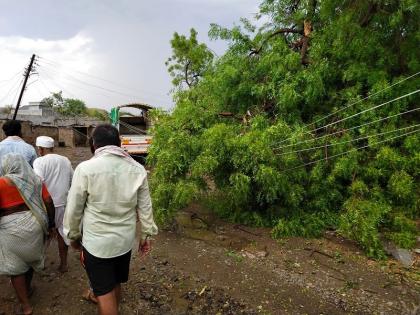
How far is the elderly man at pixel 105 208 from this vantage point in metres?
2.30

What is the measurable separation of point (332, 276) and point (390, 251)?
4.13 feet

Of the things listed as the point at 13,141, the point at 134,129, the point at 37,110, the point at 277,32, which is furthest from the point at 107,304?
the point at 37,110

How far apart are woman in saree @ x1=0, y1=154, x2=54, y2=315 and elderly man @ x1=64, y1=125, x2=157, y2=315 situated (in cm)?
71

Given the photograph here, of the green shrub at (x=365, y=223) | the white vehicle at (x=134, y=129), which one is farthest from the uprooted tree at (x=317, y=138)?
the white vehicle at (x=134, y=129)

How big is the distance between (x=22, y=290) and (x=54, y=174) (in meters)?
1.24

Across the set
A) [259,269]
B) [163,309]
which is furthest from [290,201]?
[163,309]

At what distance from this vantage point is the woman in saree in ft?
9.27

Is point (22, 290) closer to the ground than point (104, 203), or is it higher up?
closer to the ground

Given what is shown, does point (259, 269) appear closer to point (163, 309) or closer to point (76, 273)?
point (163, 309)

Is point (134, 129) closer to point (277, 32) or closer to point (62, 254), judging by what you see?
point (277, 32)

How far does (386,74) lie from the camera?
584 centimetres

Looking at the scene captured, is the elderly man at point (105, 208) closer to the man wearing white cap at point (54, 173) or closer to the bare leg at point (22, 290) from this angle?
the bare leg at point (22, 290)

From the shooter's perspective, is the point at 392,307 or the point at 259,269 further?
the point at 259,269

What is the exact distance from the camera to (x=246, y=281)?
411 centimetres
